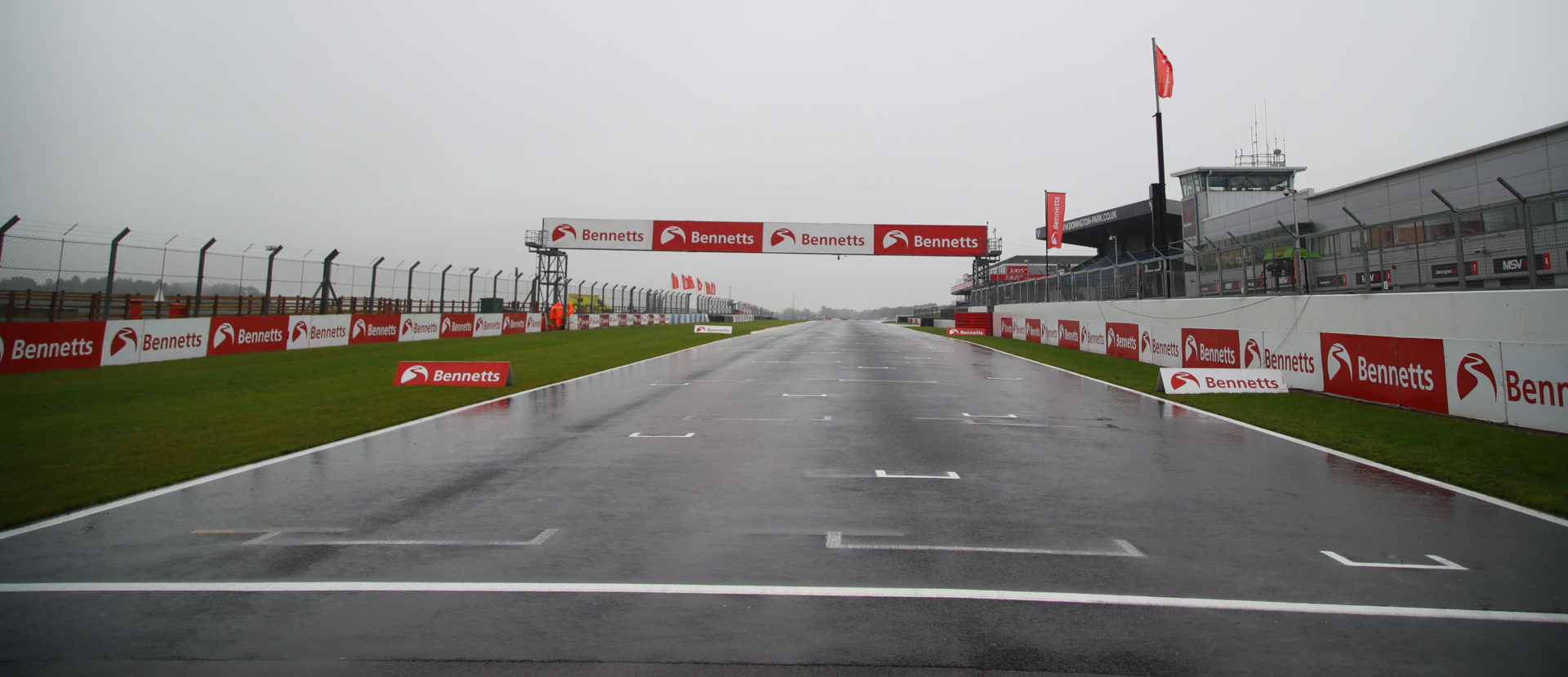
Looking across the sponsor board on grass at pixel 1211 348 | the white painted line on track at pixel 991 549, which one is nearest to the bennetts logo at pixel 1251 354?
the sponsor board on grass at pixel 1211 348

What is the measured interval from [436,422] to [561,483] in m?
4.95

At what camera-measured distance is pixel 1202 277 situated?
18.3m

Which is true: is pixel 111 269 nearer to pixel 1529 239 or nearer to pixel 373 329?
Answer: pixel 373 329

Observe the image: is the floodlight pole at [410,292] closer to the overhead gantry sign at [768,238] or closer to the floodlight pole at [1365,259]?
the overhead gantry sign at [768,238]

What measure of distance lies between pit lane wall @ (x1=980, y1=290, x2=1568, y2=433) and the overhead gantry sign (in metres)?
25.1

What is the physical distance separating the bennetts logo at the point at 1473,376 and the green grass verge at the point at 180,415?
570 inches

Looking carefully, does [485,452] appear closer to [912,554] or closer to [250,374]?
[912,554]

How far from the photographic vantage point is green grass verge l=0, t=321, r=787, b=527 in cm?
709

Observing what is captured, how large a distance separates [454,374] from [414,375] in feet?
2.72

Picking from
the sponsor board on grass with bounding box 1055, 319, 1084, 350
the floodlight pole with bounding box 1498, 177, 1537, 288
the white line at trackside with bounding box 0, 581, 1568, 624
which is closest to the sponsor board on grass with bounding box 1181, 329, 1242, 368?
the floodlight pole with bounding box 1498, 177, 1537, 288

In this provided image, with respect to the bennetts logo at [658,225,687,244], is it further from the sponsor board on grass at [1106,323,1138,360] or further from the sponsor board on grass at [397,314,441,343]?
the sponsor board on grass at [1106,323,1138,360]

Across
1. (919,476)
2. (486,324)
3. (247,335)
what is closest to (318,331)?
(247,335)

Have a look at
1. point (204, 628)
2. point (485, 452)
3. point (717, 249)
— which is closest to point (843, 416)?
point (485, 452)

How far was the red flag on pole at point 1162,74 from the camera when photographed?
21.3 metres
